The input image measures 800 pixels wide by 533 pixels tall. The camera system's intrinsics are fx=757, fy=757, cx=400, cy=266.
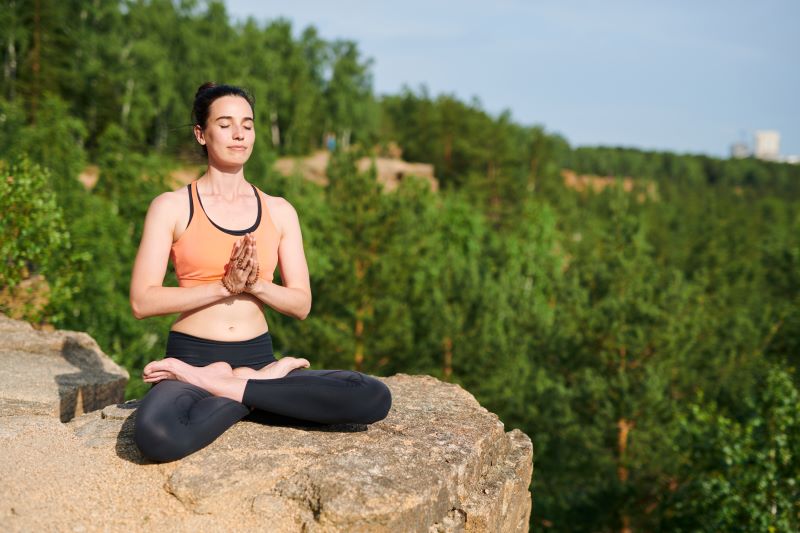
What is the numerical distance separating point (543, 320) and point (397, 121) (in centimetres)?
3939

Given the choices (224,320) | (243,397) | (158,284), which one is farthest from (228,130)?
(243,397)

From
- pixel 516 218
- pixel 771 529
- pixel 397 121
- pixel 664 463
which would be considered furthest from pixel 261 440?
pixel 397 121

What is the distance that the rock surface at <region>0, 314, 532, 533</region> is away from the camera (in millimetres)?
3406

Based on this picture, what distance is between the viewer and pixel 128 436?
417cm

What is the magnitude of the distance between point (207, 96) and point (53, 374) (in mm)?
2724

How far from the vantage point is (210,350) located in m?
Answer: 4.27

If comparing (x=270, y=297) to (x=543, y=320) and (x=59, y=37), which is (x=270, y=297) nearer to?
(x=543, y=320)

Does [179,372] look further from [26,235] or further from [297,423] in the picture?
[26,235]

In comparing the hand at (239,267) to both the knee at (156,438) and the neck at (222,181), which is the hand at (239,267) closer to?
the neck at (222,181)

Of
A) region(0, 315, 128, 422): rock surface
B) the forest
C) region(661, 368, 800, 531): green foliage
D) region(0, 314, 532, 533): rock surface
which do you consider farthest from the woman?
region(661, 368, 800, 531): green foliage

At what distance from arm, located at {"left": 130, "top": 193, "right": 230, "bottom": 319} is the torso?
0.30 feet

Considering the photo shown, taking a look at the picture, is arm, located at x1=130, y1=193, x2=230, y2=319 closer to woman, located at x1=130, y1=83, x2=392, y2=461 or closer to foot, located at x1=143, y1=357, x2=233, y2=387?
woman, located at x1=130, y1=83, x2=392, y2=461

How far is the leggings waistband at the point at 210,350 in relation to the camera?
427cm

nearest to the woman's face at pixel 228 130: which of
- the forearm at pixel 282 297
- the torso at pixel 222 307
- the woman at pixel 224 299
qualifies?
the woman at pixel 224 299
